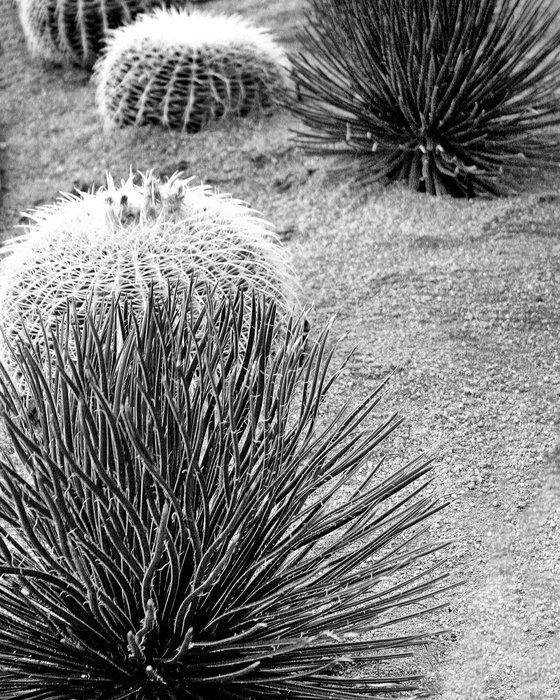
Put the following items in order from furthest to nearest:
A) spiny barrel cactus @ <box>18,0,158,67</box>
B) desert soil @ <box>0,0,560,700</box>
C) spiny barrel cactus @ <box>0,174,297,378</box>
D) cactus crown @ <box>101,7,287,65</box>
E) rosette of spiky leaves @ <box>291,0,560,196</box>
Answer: spiny barrel cactus @ <box>18,0,158,67</box> → cactus crown @ <box>101,7,287,65</box> → rosette of spiky leaves @ <box>291,0,560,196</box> → spiny barrel cactus @ <box>0,174,297,378</box> → desert soil @ <box>0,0,560,700</box>

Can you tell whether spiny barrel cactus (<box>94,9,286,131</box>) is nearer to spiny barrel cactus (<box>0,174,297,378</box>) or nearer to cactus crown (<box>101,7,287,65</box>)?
cactus crown (<box>101,7,287,65</box>)

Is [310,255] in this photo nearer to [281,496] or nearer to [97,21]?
[281,496]

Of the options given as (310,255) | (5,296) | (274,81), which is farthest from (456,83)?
(5,296)

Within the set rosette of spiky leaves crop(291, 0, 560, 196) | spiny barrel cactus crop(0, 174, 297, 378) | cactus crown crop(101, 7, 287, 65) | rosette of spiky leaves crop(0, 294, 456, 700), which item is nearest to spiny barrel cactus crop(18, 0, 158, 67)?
cactus crown crop(101, 7, 287, 65)

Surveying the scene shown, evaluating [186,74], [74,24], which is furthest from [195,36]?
[74,24]

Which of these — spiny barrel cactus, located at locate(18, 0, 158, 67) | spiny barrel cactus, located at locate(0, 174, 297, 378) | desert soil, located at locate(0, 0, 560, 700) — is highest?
spiny barrel cactus, located at locate(0, 174, 297, 378)

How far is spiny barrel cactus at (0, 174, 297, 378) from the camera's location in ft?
10.5

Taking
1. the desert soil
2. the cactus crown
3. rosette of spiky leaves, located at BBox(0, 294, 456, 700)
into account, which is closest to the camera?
rosette of spiky leaves, located at BBox(0, 294, 456, 700)

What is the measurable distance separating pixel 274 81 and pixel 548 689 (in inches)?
160

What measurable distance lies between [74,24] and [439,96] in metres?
2.95

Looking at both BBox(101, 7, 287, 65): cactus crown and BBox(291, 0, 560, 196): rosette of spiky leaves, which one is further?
BBox(101, 7, 287, 65): cactus crown

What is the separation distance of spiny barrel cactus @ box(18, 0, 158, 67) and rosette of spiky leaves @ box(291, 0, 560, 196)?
2054 mm

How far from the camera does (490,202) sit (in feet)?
14.7

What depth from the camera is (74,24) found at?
629 cm
